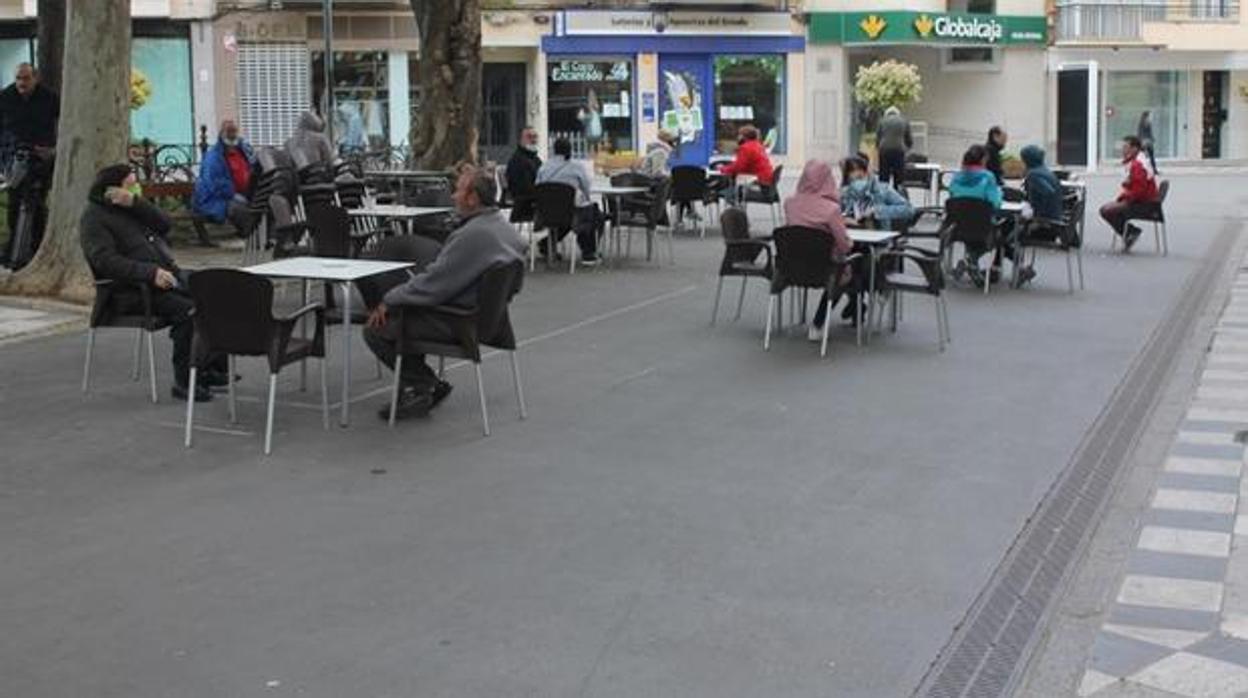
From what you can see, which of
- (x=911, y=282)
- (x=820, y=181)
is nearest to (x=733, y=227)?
(x=820, y=181)

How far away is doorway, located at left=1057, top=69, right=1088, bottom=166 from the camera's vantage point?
37.5 meters

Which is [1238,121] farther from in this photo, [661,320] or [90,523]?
[90,523]

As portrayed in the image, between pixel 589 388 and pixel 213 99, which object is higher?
pixel 213 99

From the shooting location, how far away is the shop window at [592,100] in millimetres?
35969

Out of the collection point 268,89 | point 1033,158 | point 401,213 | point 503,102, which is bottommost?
point 401,213

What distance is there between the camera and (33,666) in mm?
4477

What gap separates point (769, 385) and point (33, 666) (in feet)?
17.7

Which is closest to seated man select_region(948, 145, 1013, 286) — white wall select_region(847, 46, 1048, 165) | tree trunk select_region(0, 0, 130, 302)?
tree trunk select_region(0, 0, 130, 302)

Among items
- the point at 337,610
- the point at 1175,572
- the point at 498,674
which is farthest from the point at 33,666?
the point at 1175,572

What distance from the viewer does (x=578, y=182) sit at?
1484 cm

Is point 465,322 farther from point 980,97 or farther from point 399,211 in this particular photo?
point 980,97

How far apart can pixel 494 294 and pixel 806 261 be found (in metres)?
3.11

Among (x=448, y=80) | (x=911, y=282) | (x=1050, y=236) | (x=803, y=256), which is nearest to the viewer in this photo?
(x=803, y=256)

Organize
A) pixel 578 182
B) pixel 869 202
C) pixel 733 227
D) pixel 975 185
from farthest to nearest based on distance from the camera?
1. pixel 578 182
2. pixel 975 185
3. pixel 869 202
4. pixel 733 227
